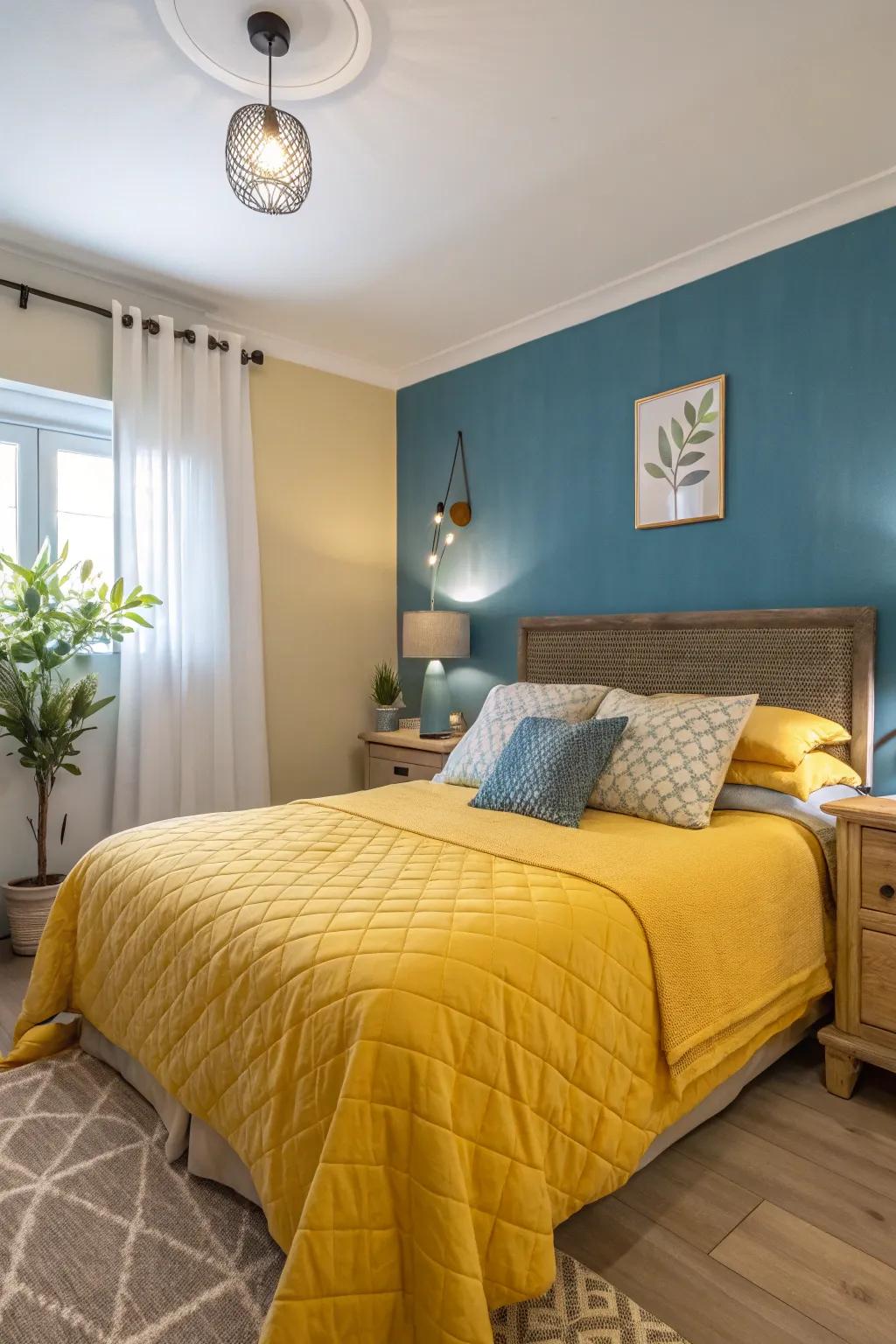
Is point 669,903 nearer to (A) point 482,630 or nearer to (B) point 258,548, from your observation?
(A) point 482,630

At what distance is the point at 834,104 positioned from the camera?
215 cm

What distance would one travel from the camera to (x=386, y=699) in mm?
4074

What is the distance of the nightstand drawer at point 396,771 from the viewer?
11.6 ft

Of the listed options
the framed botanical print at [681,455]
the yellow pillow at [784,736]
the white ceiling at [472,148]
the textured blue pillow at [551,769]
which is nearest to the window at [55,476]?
the white ceiling at [472,148]

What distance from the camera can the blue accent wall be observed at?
255 centimetres

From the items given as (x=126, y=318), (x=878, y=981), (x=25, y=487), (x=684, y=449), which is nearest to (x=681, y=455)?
(x=684, y=449)

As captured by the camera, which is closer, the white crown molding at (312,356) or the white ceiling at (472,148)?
the white ceiling at (472,148)

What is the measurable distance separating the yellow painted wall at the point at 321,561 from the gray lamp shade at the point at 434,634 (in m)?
0.58

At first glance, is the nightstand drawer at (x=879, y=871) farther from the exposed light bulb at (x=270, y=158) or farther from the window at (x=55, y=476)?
the window at (x=55, y=476)

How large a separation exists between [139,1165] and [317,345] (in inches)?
140

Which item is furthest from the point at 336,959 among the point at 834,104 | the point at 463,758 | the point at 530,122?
the point at 834,104

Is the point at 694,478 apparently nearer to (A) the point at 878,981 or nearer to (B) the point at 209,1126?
(A) the point at 878,981

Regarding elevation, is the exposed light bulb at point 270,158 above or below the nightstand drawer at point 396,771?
above

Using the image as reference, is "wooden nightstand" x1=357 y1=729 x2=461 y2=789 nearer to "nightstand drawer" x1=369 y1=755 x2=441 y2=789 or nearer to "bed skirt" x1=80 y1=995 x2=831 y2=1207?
"nightstand drawer" x1=369 y1=755 x2=441 y2=789
